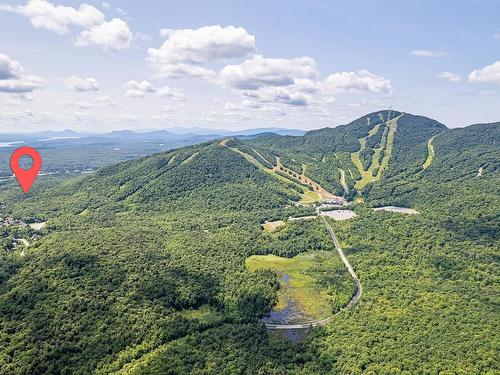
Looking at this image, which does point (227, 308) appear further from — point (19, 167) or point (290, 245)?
point (19, 167)

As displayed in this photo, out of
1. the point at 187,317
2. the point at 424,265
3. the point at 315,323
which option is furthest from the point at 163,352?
the point at 424,265

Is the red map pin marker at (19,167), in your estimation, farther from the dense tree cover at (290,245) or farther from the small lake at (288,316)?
the dense tree cover at (290,245)

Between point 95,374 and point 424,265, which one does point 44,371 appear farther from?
point 424,265

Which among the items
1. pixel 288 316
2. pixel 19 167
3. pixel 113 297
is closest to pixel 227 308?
pixel 288 316

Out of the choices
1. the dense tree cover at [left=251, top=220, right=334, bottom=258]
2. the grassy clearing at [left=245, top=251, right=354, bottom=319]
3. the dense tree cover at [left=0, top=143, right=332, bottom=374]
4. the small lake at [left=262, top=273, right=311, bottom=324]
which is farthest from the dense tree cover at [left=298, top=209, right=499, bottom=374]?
the dense tree cover at [left=0, top=143, right=332, bottom=374]

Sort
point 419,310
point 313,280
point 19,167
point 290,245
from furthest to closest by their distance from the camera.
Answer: point 290,245 < point 313,280 < point 419,310 < point 19,167

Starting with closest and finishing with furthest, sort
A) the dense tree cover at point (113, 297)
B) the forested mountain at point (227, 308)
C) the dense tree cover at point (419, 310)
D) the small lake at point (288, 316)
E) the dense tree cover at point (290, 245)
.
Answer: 1. the dense tree cover at point (419, 310)
2. the forested mountain at point (227, 308)
3. the dense tree cover at point (113, 297)
4. the small lake at point (288, 316)
5. the dense tree cover at point (290, 245)

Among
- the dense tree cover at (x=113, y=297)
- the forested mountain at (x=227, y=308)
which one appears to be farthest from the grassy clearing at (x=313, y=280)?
the dense tree cover at (x=113, y=297)

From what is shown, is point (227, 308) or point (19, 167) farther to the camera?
point (227, 308)

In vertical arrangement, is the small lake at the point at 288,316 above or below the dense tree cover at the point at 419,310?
below
